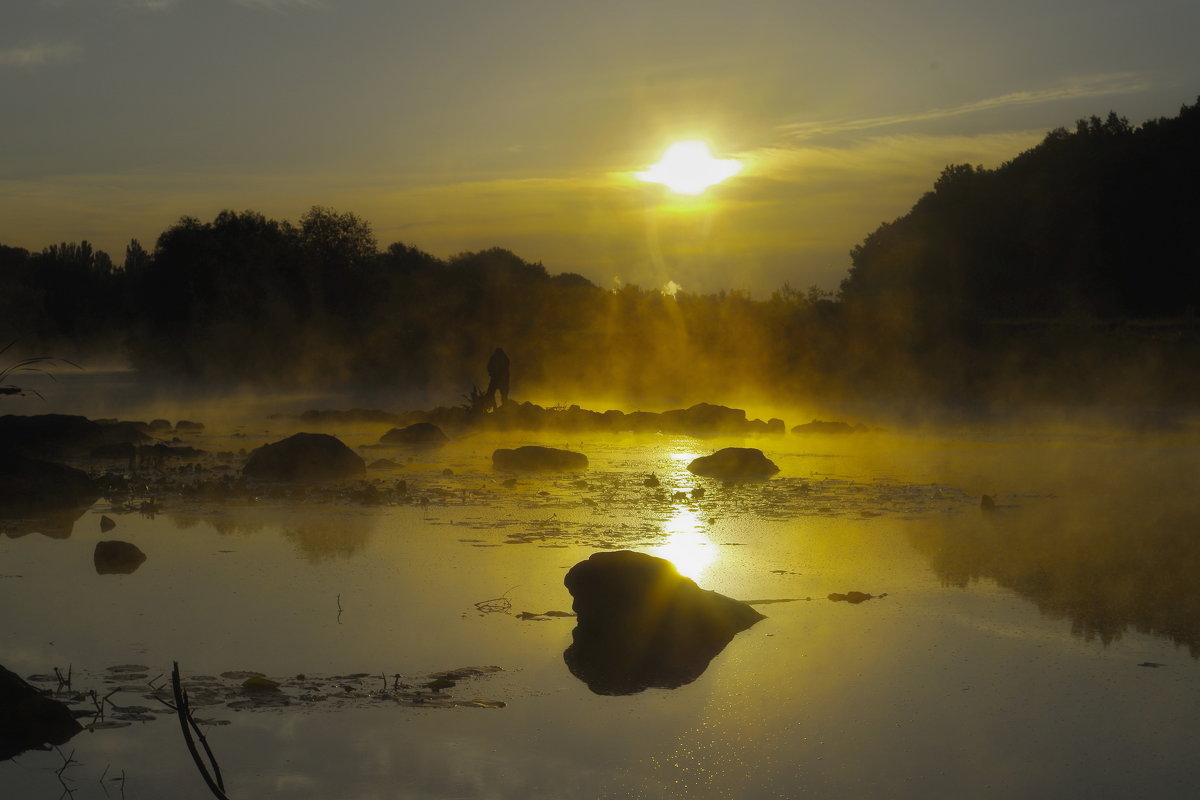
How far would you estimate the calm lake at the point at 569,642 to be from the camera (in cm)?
466

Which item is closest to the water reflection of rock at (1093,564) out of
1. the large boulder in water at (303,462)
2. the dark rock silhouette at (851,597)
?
the dark rock silhouette at (851,597)

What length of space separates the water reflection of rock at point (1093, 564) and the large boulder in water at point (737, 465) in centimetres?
365

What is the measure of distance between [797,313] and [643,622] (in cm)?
2668

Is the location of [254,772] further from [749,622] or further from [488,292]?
[488,292]

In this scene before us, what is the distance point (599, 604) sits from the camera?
6551 mm

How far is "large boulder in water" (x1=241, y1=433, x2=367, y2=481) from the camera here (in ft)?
42.9

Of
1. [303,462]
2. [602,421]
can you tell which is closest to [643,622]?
[303,462]

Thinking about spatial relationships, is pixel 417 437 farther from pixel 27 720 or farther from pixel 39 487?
pixel 27 720

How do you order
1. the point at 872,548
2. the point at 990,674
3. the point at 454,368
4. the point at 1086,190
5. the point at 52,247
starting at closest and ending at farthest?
the point at 990,674, the point at 872,548, the point at 454,368, the point at 1086,190, the point at 52,247

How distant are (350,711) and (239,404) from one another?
23.0m

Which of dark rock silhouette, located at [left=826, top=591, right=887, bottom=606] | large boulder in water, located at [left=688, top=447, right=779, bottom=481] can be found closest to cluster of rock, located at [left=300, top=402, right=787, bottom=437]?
large boulder in water, located at [left=688, top=447, right=779, bottom=481]

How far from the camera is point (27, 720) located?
479 centimetres

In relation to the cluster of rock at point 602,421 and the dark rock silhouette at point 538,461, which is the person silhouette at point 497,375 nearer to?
the cluster of rock at point 602,421

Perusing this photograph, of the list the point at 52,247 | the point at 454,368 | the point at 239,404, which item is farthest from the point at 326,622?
the point at 52,247
